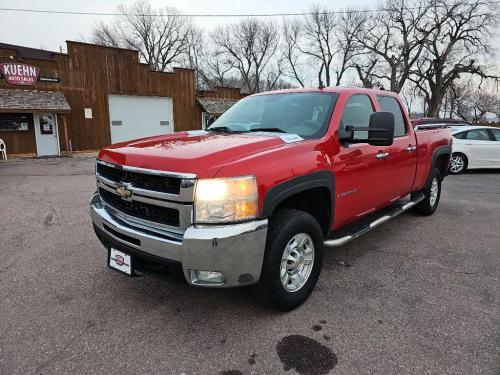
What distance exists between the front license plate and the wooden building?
53.3 ft

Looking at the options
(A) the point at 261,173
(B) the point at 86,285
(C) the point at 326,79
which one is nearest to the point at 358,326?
(A) the point at 261,173

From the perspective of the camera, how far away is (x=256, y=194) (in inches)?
97.3

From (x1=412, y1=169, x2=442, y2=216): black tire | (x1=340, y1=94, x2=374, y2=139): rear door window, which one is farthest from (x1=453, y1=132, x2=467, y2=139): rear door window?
(x1=340, y1=94, x2=374, y2=139): rear door window

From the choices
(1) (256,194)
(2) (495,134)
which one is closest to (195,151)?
(1) (256,194)

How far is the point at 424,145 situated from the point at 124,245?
4.23 meters

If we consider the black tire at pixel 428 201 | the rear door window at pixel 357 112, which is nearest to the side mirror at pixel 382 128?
the rear door window at pixel 357 112

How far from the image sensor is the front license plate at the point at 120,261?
2.79m

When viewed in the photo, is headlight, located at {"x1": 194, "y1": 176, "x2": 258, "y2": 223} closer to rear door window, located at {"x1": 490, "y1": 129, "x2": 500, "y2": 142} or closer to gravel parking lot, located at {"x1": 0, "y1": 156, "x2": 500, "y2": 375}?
gravel parking lot, located at {"x1": 0, "y1": 156, "x2": 500, "y2": 375}

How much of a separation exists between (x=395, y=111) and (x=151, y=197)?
11.5ft

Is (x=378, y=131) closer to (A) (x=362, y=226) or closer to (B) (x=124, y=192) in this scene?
(A) (x=362, y=226)

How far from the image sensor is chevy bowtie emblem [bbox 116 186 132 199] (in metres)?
2.76

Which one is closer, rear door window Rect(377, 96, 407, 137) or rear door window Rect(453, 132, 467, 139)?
rear door window Rect(377, 96, 407, 137)

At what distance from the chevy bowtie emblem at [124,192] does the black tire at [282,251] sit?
111 cm

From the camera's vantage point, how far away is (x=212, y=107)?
2369 centimetres
